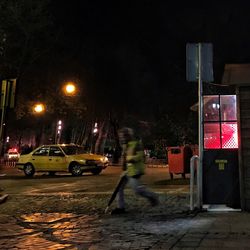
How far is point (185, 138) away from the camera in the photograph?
126 feet

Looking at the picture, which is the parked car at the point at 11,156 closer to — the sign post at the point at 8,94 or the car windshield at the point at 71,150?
the car windshield at the point at 71,150

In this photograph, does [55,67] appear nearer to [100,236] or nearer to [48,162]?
[48,162]

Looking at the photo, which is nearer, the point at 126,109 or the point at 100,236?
the point at 100,236

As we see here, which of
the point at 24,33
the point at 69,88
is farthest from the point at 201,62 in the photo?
the point at 69,88

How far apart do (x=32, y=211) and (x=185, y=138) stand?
94.5 feet

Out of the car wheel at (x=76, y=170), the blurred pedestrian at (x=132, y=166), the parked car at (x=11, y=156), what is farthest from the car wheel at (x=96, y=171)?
the parked car at (x=11, y=156)

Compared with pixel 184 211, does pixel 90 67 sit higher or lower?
higher

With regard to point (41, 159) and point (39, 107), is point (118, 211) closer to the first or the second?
point (41, 159)

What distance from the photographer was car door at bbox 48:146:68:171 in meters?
22.8

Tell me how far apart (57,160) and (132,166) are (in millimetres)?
13985

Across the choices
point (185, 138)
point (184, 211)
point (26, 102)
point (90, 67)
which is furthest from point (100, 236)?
point (185, 138)

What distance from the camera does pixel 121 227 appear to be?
313 inches

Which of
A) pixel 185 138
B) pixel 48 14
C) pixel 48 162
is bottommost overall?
pixel 48 162

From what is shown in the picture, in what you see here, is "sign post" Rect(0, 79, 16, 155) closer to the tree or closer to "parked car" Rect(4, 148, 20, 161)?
the tree
